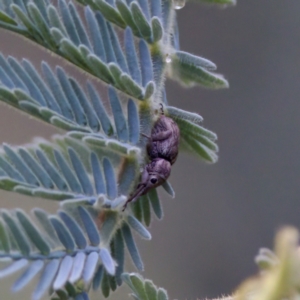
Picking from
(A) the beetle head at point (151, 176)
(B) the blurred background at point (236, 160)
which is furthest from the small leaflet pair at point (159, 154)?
(B) the blurred background at point (236, 160)

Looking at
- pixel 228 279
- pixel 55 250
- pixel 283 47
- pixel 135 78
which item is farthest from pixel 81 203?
pixel 283 47

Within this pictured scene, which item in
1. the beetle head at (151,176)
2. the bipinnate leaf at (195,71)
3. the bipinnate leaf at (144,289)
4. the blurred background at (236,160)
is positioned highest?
the blurred background at (236,160)

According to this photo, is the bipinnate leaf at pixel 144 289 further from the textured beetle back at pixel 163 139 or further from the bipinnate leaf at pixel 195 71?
the bipinnate leaf at pixel 195 71

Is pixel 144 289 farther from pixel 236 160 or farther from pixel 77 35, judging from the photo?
pixel 236 160

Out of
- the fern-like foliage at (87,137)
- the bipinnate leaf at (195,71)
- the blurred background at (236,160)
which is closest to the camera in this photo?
the fern-like foliage at (87,137)

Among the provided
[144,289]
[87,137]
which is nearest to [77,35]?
[87,137]

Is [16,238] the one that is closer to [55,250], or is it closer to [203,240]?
[55,250]
